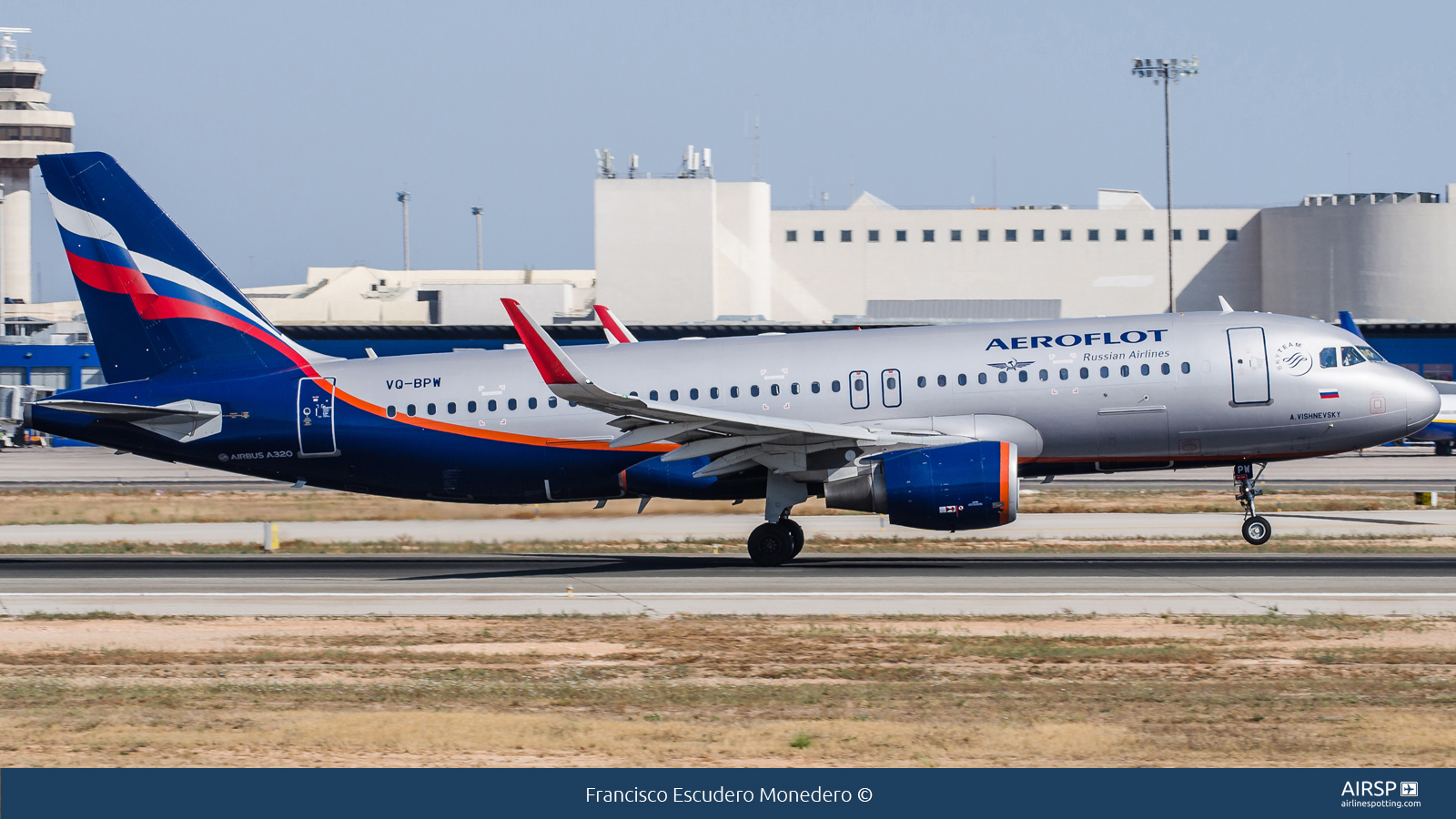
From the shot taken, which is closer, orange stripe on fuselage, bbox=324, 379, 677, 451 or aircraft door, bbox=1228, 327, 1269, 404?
aircraft door, bbox=1228, 327, 1269, 404

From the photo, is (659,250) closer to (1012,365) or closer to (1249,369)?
(1012,365)

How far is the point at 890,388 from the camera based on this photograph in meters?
24.5

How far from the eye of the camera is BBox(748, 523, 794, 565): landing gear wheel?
2473 centimetres

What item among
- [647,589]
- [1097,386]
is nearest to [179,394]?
[647,589]

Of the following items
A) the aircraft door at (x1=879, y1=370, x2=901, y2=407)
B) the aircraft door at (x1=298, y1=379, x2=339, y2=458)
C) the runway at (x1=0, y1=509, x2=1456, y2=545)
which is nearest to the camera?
the aircraft door at (x1=879, y1=370, x2=901, y2=407)

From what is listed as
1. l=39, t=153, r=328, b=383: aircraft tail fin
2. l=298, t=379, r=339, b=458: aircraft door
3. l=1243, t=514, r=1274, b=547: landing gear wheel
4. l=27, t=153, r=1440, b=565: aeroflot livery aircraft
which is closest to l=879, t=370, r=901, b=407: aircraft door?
l=27, t=153, r=1440, b=565: aeroflot livery aircraft

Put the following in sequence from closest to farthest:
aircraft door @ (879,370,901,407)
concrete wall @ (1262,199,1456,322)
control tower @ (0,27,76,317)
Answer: aircraft door @ (879,370,901,407)
concrete wall @ (1262,199,1456,322)
control tower @ (0,27,76,317)

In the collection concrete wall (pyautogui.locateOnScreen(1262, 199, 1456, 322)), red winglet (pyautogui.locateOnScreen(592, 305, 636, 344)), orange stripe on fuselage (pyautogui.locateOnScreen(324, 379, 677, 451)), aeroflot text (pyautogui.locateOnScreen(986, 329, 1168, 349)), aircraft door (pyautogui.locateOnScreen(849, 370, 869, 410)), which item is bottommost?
orange stripe on fuselage (pyautogui.locateOnScreen(324, 379, 677, 451))

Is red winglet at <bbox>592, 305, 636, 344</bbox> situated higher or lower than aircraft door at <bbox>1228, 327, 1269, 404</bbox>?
higher

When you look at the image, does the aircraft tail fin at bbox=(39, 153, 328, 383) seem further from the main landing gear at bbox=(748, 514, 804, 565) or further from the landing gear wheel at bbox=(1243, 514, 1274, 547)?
the landing gear wheel at bbox=(1243, 514, 1274, 547)

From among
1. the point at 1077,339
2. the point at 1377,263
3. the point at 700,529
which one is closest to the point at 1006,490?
the point at 1077,339

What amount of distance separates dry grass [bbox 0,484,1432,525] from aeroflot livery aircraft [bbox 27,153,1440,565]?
665cm

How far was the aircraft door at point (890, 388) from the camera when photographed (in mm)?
24484

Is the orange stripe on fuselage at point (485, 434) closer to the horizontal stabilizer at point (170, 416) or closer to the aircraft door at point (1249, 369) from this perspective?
the horizontal stabilizer at point (170, 416)
